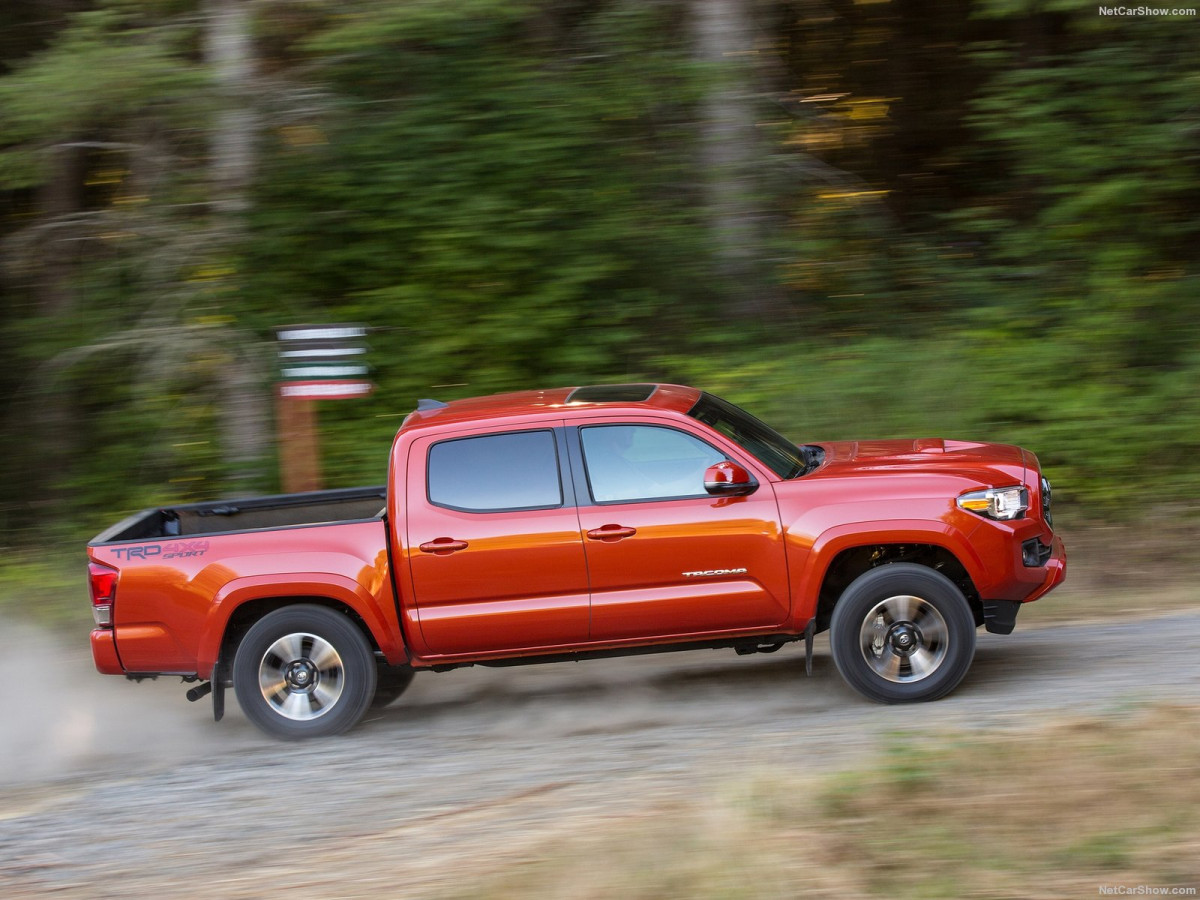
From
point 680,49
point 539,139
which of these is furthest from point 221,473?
point 680,49

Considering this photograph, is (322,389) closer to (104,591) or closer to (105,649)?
(104,591)

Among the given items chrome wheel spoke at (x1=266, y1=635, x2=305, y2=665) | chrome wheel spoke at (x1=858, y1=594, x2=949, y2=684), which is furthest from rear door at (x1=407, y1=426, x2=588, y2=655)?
chrome wheel spoke at (x1=858, y1=594, x2=949, y2=684)

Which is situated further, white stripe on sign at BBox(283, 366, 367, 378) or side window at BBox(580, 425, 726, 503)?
white stripe on sign at BBox(283, 366, 367, 378)

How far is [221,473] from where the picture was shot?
11.7 metres

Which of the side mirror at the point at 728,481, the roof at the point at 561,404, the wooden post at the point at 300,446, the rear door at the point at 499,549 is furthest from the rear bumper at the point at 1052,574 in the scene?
the wooden post at the point at 300,446

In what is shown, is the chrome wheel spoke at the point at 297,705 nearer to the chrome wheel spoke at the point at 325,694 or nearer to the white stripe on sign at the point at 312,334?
the chrome wheel spoke at the point at 325,694

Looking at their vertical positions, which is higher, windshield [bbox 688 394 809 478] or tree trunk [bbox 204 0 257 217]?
tree trunk [bbox 204 0 257 217]

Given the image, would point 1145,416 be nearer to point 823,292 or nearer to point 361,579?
point 823,292

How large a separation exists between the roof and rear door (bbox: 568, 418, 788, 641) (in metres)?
0.25

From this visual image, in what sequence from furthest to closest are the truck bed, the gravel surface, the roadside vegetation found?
the truck bed
the gravel surface
the roadside vegetation

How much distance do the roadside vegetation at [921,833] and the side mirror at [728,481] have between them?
4.98 ft

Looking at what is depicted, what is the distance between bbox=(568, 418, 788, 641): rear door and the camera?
627cm

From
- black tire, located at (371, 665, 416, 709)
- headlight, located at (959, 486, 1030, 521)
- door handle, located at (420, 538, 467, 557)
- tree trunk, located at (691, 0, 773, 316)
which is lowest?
black tire, located at (371, 665, 416, 709)

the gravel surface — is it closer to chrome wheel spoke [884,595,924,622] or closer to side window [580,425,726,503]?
chrome wheel spoke [884,595,924,622]
